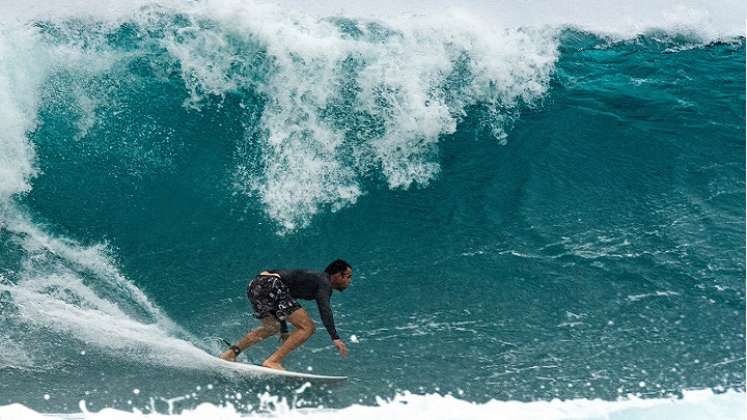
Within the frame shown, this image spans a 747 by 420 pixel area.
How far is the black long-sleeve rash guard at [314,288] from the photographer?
5836 millimetres

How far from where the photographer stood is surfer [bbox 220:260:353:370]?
597 centimetres

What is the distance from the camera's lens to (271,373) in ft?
19.9

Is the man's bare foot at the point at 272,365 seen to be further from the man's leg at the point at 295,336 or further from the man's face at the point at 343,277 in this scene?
the man's face at the point at 343,277

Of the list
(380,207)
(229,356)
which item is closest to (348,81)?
(380,207)

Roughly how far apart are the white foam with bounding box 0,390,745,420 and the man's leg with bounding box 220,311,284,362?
439 millimetres

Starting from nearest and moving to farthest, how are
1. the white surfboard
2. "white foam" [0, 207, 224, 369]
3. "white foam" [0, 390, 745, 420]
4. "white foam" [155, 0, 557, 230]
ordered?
"white foam" [0, 390, 745, 420] < the white surfboard < "white foam" [0, 207, 224, 369] < "white foam" [155, 0, 557, 230]

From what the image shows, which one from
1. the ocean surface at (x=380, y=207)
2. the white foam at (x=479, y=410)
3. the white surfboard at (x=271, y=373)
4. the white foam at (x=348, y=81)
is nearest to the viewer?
the white foam at (x=479, y=410)

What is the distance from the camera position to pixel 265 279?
6.09m

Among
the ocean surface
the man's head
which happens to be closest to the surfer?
the man's head

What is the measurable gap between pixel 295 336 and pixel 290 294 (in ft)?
1.03

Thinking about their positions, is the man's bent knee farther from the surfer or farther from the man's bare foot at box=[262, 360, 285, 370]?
the man's bare foot at box=[262, 360, 285, 370]

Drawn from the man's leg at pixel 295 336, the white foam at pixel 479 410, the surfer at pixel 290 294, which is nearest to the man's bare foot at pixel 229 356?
the surfer at pixel 290 294

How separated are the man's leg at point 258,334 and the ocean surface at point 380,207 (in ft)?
0.54

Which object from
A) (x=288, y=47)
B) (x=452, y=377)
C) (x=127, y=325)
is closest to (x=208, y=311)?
(x=127, y=325)
